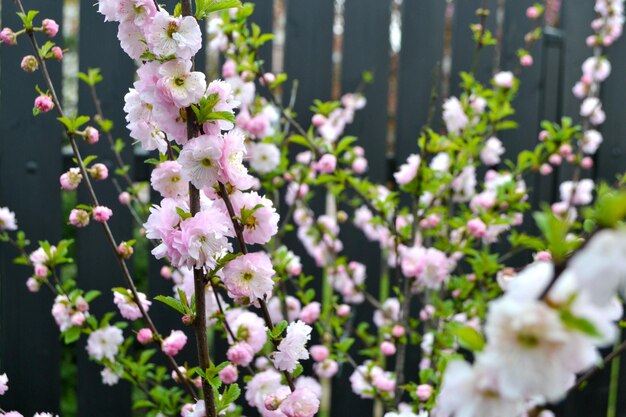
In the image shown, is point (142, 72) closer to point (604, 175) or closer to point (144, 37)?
point (144, 37)

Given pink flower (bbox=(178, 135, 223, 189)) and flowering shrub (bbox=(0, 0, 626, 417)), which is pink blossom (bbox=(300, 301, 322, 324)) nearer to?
flowering shrub (bbox=(0, 0, 626, 417))

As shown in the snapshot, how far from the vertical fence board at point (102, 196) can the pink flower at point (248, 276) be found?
129 cm

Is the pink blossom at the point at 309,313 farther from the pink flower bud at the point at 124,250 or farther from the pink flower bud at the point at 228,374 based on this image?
the pink flower bud at the point at 124,250

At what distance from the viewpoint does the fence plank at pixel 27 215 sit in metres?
2.05

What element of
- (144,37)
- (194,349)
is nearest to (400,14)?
(194,349)

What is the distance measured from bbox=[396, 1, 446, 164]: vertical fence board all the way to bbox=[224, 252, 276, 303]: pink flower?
1613 mm

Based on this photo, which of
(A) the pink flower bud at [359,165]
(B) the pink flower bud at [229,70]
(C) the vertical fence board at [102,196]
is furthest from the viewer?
(A) the pink flower bud at [359,165]

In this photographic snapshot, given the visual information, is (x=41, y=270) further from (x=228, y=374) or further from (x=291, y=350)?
(x=291, y=350)

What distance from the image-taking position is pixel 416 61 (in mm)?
2475

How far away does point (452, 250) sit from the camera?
1.89 metres

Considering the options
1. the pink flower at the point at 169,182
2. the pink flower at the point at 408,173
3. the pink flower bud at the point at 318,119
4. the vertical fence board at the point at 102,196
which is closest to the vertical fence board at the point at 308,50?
the pink flower bud at the point at 318,119

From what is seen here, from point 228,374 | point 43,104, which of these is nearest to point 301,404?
point 228,374

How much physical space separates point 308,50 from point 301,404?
1.65 metres

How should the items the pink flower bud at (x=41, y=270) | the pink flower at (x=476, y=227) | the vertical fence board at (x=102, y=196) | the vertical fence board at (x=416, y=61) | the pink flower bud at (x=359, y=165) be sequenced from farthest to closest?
the vertical fence board at (x=416, y=61), the pink flower bud at (x=359, y=165), the vertical fence board at (x=102, y=196), the pink flower at (x=476, y=227), the pink flower bud at (x=41, y=270)
